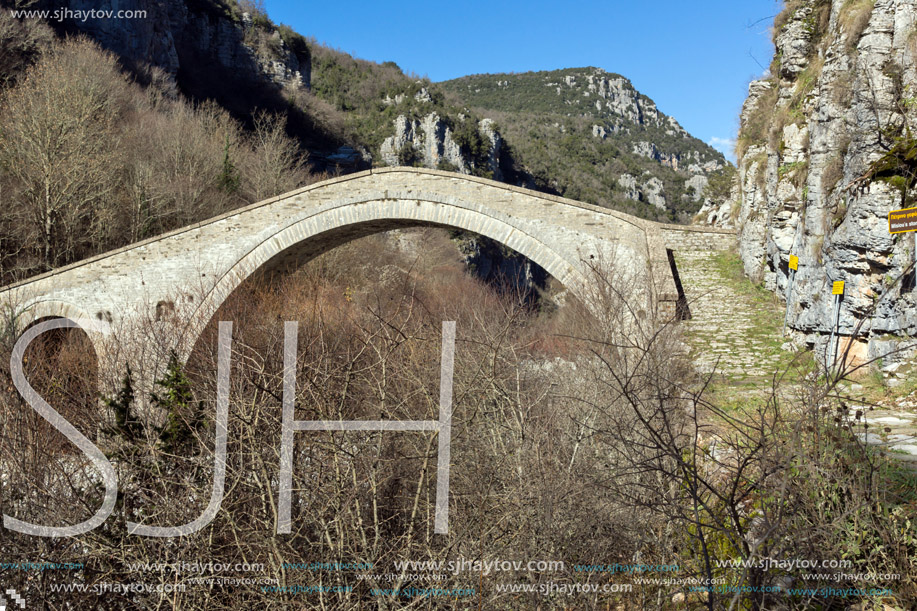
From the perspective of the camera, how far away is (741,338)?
8656mm

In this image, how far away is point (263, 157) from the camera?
78.3 feet

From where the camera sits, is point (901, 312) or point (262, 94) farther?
point (262, 94)

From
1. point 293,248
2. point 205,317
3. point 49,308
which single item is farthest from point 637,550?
point 49,308

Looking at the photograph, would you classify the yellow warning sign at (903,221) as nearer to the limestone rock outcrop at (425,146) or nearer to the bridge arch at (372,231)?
the bridge arch at (372,231)

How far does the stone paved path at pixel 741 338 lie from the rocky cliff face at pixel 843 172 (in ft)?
1.38

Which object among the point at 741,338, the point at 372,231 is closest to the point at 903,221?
the point at 741,338

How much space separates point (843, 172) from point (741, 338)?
2.55 metres

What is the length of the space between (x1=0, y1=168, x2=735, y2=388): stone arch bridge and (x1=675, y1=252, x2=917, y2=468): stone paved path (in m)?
0.57

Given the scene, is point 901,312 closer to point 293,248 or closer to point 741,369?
point 741,369

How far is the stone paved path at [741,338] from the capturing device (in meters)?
5.30

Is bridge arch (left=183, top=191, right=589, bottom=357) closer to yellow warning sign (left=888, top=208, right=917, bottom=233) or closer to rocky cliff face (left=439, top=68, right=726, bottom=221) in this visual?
yellow warning sign (left=888, top=208, right=917, bottom=233)

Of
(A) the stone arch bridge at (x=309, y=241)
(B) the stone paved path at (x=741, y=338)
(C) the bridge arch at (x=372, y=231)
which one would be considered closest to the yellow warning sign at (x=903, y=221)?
(B) the stone paved path at (x=741, y=338)

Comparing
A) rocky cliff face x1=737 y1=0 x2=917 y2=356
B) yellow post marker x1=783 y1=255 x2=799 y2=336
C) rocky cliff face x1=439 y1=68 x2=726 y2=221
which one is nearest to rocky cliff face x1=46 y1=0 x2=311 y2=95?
rocky cliff face x1=439 y1=68 x2=726 y2=221

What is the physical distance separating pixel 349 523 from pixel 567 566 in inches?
61.7
